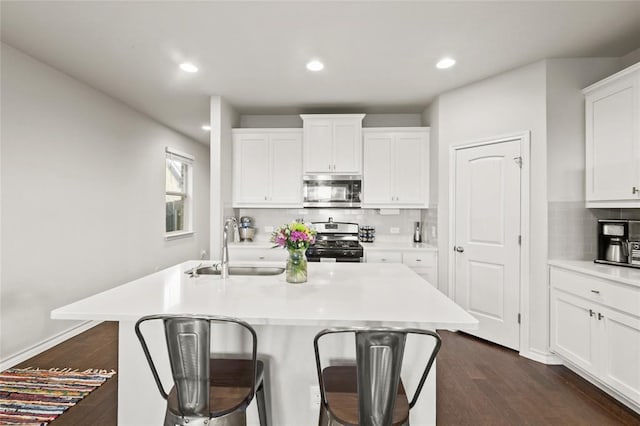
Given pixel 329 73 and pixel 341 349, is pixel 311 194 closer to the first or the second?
pixel 329 73

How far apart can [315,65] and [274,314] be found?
242 cm

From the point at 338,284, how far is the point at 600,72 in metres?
3.06

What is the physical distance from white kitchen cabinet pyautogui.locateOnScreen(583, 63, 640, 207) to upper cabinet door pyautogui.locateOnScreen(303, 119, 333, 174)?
256 cm

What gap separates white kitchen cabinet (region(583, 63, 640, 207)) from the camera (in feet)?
7.29

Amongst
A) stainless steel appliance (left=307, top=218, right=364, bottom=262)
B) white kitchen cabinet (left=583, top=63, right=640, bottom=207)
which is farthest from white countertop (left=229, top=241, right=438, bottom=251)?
white kitchen cabinet (left=583, top=63, right=640, bottom=207)

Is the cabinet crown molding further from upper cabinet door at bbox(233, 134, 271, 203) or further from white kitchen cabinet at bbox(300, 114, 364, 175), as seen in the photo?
upper cabinet door at bbox(233, 134, 271, 203)

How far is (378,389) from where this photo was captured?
1.04 m

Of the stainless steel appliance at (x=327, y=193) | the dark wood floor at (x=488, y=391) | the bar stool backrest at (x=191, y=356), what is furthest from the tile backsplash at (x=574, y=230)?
the bar stool backrest at (x=191, y=356)

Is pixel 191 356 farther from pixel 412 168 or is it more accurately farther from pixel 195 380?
pixel 412 168

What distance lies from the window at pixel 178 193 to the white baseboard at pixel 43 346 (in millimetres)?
1837

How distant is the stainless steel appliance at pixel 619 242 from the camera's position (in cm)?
229

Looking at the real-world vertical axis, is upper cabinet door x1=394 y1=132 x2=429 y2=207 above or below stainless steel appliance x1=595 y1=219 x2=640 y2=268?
above

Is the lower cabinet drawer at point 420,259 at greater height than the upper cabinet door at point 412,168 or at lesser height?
lesser

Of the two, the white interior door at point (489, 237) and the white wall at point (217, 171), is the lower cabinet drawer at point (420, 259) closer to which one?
the white interior door at point (489, 237)
